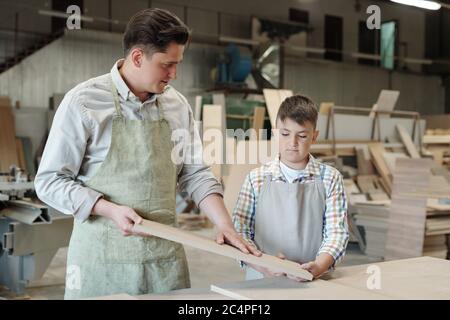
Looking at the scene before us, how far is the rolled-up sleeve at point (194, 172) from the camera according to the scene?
1948 mm

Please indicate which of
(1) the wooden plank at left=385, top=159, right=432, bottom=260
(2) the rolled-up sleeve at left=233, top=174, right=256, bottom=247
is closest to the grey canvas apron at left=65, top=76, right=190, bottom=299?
(2) the rolled-up sleeve at left=233, top=174, right=256, bottom=247

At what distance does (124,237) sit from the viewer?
1.72 metres

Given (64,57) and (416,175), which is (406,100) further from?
(416,175)

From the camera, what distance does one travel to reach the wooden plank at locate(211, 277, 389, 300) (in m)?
1.51

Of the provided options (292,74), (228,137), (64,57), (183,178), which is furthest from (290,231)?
(292,74)

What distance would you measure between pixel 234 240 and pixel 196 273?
150 inches

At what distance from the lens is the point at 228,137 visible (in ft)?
23.5

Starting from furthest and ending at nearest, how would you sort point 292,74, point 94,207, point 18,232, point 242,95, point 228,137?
point 292,74
point 242,95
point 228,137
point 18,232
point 94,207

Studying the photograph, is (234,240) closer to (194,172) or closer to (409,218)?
(194,172)

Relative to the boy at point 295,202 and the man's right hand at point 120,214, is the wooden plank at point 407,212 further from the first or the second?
the man's right hand at point 120,214

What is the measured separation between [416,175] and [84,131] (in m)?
4.38

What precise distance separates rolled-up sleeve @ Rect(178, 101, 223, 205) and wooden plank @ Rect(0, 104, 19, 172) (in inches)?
304

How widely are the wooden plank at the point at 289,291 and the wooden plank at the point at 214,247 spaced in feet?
0.15

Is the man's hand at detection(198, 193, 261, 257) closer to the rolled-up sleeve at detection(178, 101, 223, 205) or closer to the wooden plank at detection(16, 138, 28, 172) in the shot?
the rolled-up sleeve at detection(178, 101, 223, 205)
